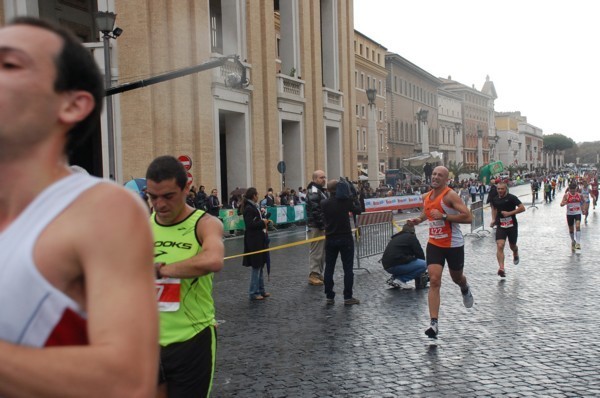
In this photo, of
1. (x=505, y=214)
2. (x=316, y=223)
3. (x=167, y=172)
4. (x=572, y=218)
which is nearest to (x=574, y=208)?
(x=572, y=218)

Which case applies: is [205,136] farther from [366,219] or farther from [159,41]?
[366,219]

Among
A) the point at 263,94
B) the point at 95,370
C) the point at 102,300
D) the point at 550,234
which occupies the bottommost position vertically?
the point at 550,234

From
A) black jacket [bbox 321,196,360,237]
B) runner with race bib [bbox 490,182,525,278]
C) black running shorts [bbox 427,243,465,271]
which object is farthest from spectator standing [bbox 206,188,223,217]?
black running shorts [bbox 427,243,465,271]

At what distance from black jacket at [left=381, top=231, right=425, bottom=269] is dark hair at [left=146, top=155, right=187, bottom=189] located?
8682 millimetres

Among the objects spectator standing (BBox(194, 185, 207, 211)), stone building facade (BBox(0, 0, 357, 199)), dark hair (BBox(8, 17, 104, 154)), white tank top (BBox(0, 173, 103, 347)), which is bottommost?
spectator standing (BBox(194, 185, 207, 211))

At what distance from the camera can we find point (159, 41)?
26.6m

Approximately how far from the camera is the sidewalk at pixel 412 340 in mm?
6371

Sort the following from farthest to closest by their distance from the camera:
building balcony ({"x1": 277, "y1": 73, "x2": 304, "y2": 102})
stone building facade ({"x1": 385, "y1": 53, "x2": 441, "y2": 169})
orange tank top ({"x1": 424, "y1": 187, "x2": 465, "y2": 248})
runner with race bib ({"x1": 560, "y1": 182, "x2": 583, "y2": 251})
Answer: stone building facade ({"x1": 385, "y1": 53, "x2": 441, "y2": 169}) → building balcony ({"x1": 277, "y1": 73, "x2": 304, "y2": 102}) → runner with race bib ({"x1": 560, "y1": 182, "x2": 583, "y2": 251}) → orange tank top ({"x1": 424, "y1": 187, "x2": 465, "y2": 248})

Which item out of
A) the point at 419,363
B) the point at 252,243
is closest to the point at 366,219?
the point at 252,243

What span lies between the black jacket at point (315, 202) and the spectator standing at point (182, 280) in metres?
8.91

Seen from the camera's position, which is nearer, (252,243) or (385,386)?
(385,386)

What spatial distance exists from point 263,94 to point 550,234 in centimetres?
1552

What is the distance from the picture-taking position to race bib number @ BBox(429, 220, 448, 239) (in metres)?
8.66

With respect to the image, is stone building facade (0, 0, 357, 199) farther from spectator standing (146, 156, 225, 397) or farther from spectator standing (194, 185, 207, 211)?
spectator standing (146, 156, 225, 397)
